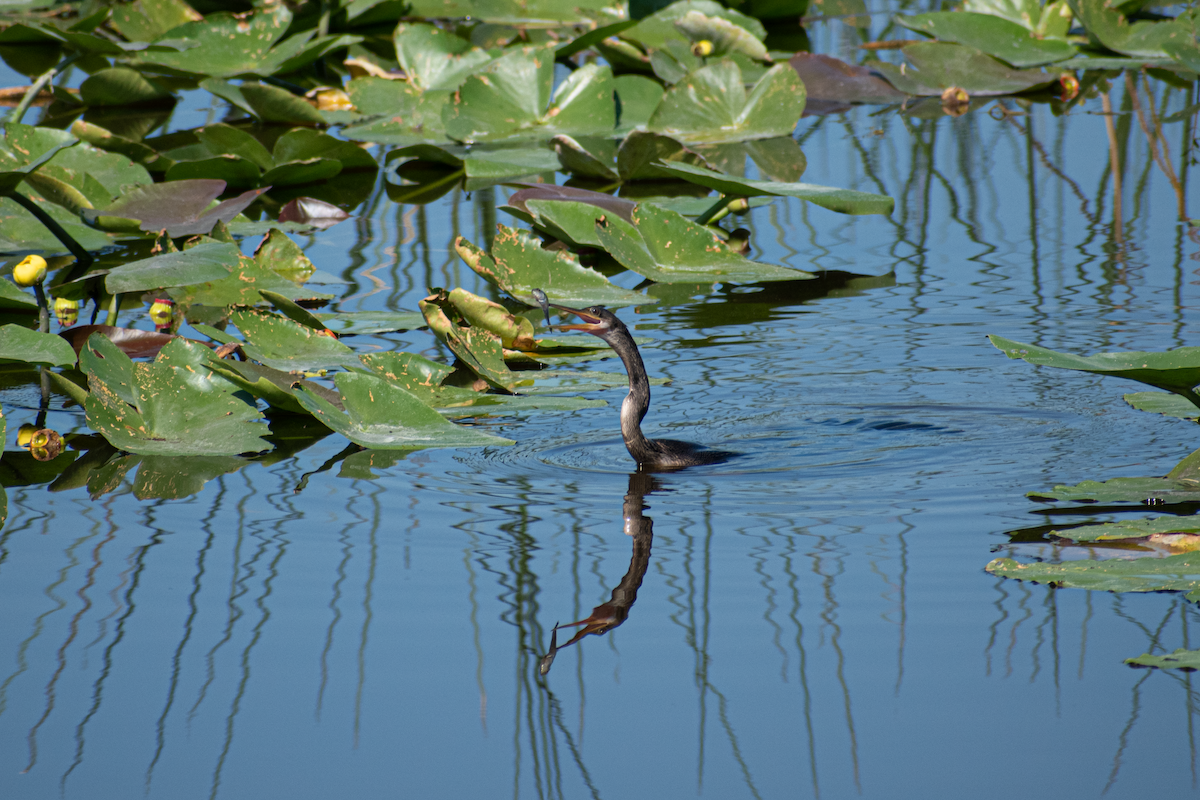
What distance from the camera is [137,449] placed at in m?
3.66

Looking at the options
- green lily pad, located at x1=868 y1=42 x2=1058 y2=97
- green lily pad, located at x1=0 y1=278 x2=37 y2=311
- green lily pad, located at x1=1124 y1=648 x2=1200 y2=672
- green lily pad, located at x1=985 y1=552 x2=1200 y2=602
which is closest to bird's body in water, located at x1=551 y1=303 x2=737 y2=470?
green lily pad, located at x1=985 y1=552 x2=1200 y2=602

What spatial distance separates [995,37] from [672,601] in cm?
686

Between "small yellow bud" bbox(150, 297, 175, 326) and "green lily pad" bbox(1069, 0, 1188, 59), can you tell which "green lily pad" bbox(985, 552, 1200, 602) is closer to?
"small yellow bud" bbox(150, 297, 175, 326)

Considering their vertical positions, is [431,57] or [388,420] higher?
[431,57]

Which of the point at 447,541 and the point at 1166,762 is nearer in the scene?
the point at 1166,762

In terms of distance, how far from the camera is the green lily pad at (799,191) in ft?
16.5

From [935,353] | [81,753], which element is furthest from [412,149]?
[81,753]

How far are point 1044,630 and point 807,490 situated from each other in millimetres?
1058

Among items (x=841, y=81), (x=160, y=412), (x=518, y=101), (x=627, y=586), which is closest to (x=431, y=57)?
(x=518, y=101)

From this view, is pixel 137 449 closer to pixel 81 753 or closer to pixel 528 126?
pixel 81 753

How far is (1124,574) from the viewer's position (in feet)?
8.55

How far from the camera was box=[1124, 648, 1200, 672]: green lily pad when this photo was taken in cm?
232

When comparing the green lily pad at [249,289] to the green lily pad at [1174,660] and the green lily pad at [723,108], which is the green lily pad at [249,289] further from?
the green lily pad at [1174,660]

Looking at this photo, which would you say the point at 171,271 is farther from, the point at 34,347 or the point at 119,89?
the point at 119,89
